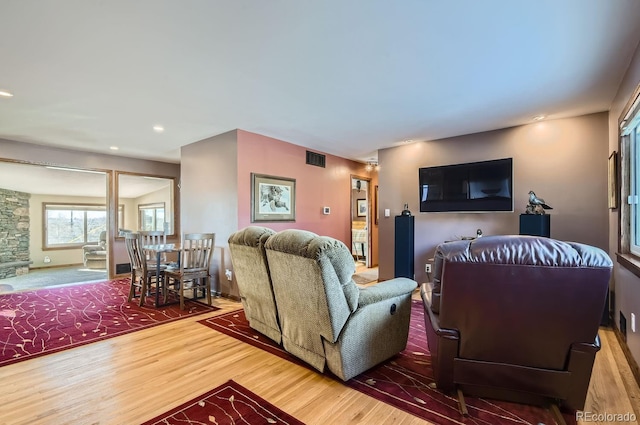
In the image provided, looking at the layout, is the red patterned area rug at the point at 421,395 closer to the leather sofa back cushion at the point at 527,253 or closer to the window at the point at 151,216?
the leather sofa back cushion at the point at 527,253

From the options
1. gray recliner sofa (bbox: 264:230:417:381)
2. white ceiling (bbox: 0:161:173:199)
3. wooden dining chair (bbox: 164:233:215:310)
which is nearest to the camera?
gray recliner sofa (bbox: 264:230:417:381)

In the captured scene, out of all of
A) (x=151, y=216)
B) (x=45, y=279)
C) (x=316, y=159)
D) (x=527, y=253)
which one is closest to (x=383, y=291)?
(x=527, y=253)

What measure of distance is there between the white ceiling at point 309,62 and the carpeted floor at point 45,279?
3150 millimetres

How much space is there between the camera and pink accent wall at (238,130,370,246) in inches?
174

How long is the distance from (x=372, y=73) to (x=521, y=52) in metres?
1.12

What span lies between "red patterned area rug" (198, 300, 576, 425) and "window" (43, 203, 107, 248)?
8.41 meters

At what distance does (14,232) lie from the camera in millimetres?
7578

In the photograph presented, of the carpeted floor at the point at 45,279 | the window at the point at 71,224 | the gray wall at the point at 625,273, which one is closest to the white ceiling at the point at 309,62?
the gray wall at the point at 625,273

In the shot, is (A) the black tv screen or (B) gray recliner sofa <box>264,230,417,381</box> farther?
(A) the black tv screen

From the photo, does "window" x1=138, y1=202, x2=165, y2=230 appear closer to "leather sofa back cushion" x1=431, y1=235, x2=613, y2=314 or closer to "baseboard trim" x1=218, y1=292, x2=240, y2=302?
"baseboard trim" x1=218, y1=292, x2=240, y2=302

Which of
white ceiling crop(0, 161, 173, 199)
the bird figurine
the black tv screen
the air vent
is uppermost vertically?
the air vent

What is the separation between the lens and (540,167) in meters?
3.97

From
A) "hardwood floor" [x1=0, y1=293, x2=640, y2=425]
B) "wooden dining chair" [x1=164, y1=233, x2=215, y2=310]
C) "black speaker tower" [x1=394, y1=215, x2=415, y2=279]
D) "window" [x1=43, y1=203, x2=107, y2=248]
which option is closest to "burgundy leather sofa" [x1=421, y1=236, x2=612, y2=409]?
"hardwood floor" [x1=0, y1=293, x2=640, y2=425]

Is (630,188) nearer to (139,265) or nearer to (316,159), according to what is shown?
(316,159)
